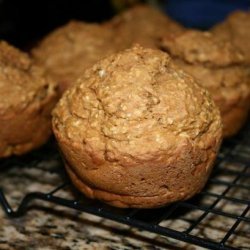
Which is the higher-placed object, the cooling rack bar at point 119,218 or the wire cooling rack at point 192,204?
the cooling rack bar at point 119,218

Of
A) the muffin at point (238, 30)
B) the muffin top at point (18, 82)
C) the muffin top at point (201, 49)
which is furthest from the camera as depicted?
the muffin at point (238, 30)

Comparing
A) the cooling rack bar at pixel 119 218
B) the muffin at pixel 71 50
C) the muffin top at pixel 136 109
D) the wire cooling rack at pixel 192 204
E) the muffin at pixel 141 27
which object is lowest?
the wire cooling rack at pixel 192 204

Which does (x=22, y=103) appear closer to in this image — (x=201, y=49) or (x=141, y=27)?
(x=201, y=49)

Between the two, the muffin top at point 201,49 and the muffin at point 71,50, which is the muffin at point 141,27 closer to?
the muffin at point 71,50

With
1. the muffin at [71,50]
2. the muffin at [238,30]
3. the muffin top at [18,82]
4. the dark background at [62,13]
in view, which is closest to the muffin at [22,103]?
the muffin top at [18,82]

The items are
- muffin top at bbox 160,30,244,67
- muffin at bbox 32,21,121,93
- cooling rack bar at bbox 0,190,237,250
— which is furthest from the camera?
muffin at bbox 32,21,121,93

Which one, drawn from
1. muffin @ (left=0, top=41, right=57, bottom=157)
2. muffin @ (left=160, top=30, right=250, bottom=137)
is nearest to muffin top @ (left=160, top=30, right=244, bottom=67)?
muffin @ (left=160, top=30, right=250, bottom=137)

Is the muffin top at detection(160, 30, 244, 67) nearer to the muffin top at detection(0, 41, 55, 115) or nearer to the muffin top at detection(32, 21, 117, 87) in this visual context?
the muffin top at detection(32, 21, 117, 87)

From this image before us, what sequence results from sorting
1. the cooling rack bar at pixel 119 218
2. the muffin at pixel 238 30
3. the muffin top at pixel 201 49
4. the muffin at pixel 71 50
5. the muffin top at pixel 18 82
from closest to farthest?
1. the cooling rack bar at pixel 119 218
2. the muffin top at pixel 18 82
3. the muffin top at pixel 201 49
4. the muffin at pixel 71 50
5. the muffin at pixel 238 30
